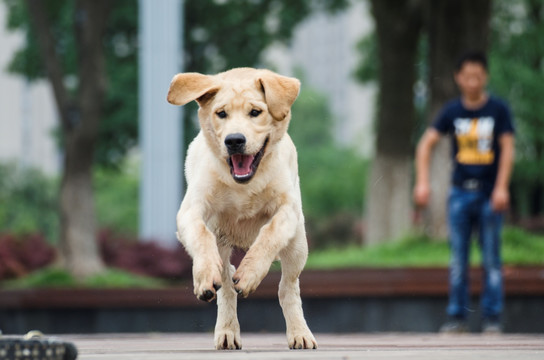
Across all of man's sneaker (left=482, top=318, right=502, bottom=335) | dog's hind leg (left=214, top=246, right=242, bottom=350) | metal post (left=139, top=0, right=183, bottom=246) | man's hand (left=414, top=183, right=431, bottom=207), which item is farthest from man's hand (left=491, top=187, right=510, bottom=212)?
metal post (left=139, top=0, right=183, bottom=246)

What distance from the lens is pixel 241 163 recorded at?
14.9 feet

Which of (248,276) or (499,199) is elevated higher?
(248,276)

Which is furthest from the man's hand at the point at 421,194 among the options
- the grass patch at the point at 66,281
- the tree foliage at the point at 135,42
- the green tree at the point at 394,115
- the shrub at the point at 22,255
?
the tree foliage at the point at 135,42

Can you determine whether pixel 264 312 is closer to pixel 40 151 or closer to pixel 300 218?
pixel 300 218

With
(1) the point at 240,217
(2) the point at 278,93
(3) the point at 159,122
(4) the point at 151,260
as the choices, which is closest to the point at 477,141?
(1) the point at 240,217

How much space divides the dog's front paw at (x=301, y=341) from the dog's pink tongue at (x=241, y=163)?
884 mm

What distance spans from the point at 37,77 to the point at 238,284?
1967 cm

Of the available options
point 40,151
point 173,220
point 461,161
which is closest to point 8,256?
point 173,220

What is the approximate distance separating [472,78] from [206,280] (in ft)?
16.1

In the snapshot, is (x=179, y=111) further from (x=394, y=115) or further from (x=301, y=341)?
(x=301, y=341)

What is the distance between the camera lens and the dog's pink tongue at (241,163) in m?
4.50

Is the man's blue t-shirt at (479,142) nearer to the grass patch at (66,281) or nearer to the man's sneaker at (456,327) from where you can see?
the man's sneaker at (456,327)

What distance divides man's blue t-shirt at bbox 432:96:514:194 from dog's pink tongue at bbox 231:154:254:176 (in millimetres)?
4272

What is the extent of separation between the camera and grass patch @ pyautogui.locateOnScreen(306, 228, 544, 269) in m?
13.4
